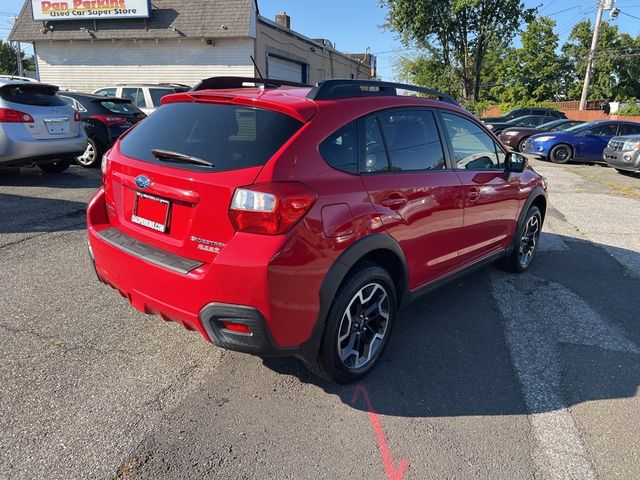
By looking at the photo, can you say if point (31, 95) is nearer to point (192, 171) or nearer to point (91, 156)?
point (91, 156)

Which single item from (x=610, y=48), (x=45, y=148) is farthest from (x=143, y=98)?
(x=610, y=48)

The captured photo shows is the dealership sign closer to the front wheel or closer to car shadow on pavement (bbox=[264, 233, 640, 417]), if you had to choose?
the front wheel

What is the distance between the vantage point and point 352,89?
9.59ft

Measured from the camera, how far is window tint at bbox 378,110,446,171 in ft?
9.91

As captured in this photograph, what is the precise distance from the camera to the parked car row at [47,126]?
7039 millimetres

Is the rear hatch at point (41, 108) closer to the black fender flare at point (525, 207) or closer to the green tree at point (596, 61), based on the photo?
the black fender flare at point (525, 207)

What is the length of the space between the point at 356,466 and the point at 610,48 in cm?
5948

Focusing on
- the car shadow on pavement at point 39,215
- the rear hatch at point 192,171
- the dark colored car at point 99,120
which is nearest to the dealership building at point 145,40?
the dark colored car at point 99,120

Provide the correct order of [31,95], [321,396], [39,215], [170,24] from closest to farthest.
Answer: [321,396] → [39,215] → [31,95] → [170,24]

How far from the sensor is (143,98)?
12.6 metres

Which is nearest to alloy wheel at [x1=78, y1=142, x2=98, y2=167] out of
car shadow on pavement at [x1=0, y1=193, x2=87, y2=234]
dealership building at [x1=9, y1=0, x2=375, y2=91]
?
car shadow on pavement at [x1=0, y1=193, x2=87, y2=234]

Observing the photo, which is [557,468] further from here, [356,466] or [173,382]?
[173,382]

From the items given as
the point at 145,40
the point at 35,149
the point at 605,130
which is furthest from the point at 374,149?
the point at 145,40

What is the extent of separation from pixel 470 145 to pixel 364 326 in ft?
6.35
